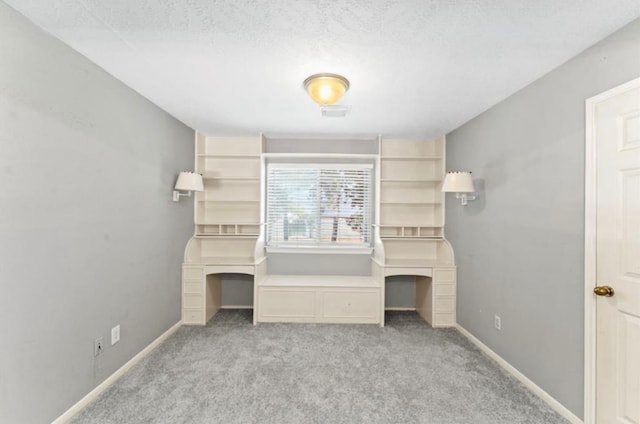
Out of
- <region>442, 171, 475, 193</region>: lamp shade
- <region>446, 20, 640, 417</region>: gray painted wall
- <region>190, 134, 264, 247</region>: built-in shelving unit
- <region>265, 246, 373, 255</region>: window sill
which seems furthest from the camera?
<region>265, 246, 373, 255</region>: window sill

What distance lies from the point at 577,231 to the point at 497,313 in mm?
1101

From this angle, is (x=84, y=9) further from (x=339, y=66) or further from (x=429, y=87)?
(x=429, y=87)

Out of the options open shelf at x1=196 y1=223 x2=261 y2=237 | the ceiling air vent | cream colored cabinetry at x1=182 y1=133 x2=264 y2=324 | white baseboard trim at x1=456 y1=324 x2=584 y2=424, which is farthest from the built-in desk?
the ceiling air vent

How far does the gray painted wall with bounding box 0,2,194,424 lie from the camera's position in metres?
1.51

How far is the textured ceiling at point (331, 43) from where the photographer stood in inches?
57.1

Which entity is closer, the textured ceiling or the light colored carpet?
the textured ceiling

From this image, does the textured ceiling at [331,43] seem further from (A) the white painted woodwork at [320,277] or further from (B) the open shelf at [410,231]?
(B) the open shelf at [410,231]

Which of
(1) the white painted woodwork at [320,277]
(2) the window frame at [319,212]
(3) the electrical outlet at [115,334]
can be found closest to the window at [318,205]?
(2) the window frame at [319,212]

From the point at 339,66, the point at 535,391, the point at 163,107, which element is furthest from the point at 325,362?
the point at 163,107

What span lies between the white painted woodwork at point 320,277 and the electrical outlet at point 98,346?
4.23 ft

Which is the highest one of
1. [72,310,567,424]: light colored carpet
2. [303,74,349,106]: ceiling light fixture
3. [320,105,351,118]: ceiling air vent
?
[320,105,351,118]: ceiling air vent

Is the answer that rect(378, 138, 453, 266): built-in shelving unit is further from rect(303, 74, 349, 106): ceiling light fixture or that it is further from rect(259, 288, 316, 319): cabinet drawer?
rect(303, 74, 349, 106): ceiling light fixture

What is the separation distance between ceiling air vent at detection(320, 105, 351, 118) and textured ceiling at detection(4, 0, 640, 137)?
106 mm

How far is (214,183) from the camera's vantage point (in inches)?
153
